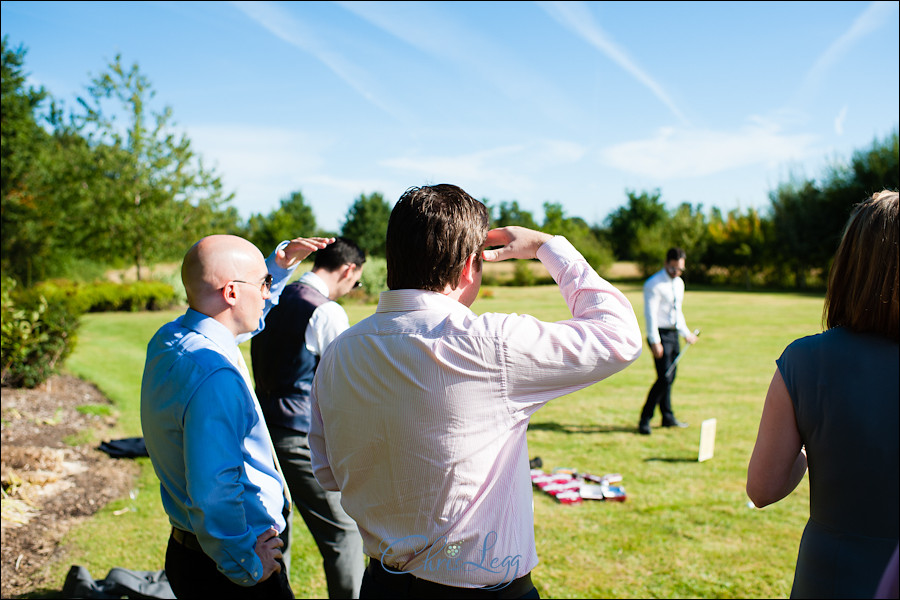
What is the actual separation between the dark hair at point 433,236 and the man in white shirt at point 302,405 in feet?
6.31

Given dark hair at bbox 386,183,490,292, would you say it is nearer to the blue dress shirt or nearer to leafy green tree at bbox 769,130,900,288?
the blue dress shirt

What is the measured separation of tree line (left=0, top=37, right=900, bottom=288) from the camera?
2038 cm

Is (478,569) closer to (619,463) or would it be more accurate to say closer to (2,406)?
(619,463)

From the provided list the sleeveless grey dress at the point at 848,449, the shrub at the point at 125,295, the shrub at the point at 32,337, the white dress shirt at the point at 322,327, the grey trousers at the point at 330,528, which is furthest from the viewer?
the shrub at the point at 125,295

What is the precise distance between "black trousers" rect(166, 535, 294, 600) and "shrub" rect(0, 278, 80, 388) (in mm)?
8073

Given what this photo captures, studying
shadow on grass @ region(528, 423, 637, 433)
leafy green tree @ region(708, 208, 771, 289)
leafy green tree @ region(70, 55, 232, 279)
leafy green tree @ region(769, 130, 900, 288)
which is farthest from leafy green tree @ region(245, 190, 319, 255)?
shadow on grass @ region(528, 423, 637, 433)

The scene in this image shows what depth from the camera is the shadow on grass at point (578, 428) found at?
7.96 metres

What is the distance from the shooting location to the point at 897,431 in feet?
4.71

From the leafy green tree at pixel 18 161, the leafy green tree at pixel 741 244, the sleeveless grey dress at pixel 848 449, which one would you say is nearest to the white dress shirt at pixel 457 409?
the sleeveless grey dress at pixel 848 449

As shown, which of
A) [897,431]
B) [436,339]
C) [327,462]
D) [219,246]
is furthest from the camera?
[219,246]

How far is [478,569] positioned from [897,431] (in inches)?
40.7

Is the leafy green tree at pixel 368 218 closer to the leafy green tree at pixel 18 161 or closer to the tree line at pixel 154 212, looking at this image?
the tree line at pixel 154 212

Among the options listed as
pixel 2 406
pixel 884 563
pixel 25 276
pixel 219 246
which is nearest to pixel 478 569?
pixel 884 563

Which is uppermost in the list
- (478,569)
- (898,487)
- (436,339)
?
(436,339)
